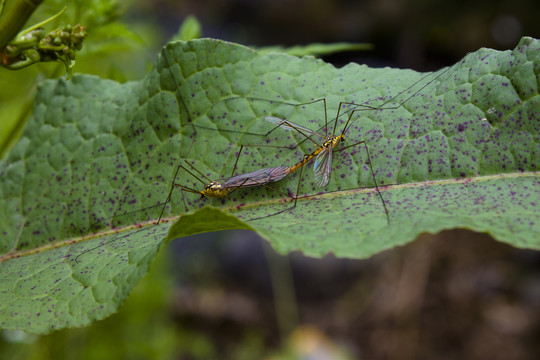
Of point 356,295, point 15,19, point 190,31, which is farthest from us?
point 356,295

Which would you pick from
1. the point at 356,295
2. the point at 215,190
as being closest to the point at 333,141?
the point at 215,190

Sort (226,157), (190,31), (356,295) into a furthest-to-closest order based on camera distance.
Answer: (356,295), (190,31), (226,157)

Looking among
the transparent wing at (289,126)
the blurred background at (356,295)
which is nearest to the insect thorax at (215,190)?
the transparent wing at (289,126)

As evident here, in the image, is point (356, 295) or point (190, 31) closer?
point (190, 31)

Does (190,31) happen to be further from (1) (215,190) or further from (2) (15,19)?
(2) (15,19)

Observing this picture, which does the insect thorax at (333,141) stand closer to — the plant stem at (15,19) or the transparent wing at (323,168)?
the transparent wing at (323,168)

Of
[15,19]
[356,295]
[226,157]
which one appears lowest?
[356,295]

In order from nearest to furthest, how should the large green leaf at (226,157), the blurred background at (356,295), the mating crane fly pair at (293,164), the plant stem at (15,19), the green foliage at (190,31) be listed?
the plant stem at (15,19) → the large green leaf at (226,157) → the mating crane fly pair at (293,164) → the green foliage at (190,31) → the blurred background at (356,295)

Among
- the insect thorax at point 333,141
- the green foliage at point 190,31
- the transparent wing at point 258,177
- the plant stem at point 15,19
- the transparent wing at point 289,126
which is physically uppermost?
the green foliage at point 190,31
